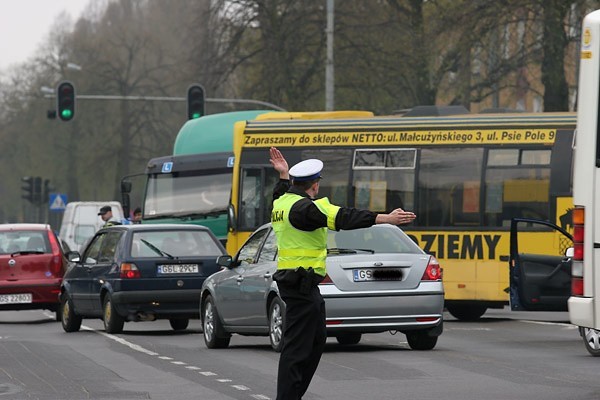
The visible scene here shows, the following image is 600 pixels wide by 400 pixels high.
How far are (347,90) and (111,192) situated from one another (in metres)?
37.4

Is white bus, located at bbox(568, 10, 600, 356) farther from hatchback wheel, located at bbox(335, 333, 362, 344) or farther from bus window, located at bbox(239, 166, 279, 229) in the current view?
bus window, located at bbox(239, 166, 279, 229)

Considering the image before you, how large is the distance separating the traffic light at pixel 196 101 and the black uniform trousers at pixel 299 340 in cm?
3429

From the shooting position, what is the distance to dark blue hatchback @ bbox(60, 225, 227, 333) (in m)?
22.4

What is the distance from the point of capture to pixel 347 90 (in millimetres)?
51562

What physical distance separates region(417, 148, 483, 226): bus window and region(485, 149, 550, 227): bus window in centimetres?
23

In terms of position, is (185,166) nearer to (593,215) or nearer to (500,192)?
(500,192)

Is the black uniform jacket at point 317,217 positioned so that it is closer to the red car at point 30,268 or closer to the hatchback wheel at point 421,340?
the hatchback wheel at point 421,340

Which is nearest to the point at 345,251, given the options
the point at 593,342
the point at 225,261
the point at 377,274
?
the point at 377,274

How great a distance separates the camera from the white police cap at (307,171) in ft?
37.1

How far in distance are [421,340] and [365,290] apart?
1.12m

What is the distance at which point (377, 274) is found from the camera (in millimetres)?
17812

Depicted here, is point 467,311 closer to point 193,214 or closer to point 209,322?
point 193,214

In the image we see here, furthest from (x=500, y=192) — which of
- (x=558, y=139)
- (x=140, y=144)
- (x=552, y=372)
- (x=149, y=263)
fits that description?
(x=140, y=144)

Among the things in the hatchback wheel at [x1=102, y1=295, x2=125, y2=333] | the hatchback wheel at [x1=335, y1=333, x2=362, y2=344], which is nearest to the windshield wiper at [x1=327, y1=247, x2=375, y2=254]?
the hatchback wheel at [x1=335, y1=333, x2=362, y2=344]
